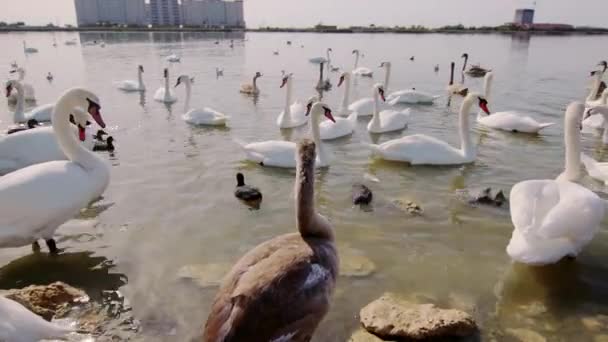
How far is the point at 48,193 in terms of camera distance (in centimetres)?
577

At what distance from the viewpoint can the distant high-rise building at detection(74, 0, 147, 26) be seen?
515ft

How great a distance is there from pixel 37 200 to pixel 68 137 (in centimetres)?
138

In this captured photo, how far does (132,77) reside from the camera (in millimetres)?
26625

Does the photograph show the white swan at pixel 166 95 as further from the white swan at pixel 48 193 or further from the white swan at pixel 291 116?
the white swan at pixel 48 193

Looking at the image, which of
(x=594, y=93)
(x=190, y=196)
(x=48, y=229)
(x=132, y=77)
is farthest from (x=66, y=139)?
(x=132, y=77)

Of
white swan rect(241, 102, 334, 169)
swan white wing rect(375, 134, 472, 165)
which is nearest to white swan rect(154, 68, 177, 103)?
white swan rect(241, 102, 334, 169)

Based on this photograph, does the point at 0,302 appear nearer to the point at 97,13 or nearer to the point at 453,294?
the point at 453,294

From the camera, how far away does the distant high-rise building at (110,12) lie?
15700 centimetres

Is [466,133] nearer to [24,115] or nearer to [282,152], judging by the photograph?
[282,152]

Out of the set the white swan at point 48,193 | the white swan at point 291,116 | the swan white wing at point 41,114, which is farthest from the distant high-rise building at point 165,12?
the white swan at point 48,193

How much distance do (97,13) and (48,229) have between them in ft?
581

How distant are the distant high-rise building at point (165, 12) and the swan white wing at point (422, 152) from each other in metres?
173

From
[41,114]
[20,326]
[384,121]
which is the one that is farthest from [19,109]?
[20,326]

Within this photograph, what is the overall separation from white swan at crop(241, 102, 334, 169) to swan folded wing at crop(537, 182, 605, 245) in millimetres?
5201
